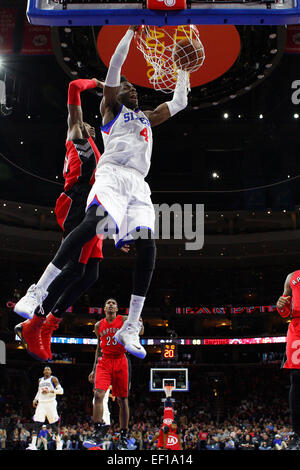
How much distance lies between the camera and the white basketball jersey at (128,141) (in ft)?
15.5

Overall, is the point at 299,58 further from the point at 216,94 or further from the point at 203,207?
the point at 203,207

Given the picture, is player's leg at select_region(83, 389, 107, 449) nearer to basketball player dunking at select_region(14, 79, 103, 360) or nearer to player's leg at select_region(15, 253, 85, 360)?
basketball player dunking at select_region(14, 79, 103, 360)

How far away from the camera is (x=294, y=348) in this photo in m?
5.40

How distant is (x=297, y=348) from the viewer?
17.6ft

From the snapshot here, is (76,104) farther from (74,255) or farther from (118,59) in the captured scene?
(74,255)

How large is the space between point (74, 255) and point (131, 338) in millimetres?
943

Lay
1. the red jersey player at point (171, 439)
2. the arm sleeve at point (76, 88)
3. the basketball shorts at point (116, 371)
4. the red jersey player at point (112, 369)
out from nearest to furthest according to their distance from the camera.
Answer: the arm sleeve at point (76, 88), the red jersey player at point (112, 369), the basketball shorts at point (116, 371), the red jersey player at point (171, 439)

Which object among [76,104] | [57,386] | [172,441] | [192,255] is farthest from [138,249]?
[192,255]

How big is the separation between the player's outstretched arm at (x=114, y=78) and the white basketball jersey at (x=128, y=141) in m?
0.08

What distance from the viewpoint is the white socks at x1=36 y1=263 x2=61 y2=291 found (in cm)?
423

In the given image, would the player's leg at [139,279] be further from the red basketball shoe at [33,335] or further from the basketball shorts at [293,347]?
the basketball shorts at [293,347]

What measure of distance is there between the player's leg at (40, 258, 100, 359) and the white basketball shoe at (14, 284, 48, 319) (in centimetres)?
50

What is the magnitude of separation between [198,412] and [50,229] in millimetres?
13707

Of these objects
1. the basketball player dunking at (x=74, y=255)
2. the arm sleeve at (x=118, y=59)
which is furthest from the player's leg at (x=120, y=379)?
the arm sleeve at (x=118, y=59)
